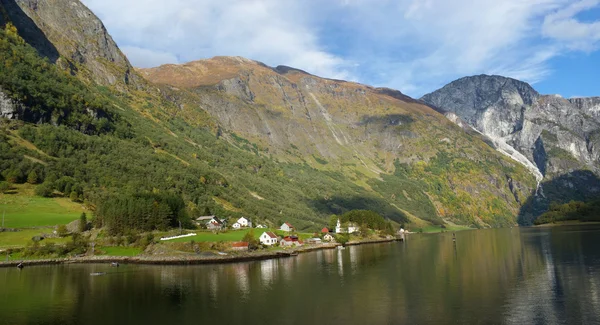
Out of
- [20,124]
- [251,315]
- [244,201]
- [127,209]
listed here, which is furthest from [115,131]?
[251,315]

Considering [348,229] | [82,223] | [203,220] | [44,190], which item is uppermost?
[44,190]

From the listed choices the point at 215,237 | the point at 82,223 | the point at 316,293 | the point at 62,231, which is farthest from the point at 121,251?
the point at 316,293

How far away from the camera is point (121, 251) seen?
338ft

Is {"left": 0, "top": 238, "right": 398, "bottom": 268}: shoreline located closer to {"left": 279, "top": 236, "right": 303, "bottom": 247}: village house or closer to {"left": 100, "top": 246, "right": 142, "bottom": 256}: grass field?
{"left": 100, "top": 246, "right": 142, "bottom": 256}: grass field

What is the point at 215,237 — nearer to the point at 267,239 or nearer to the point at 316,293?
the point at 267,239

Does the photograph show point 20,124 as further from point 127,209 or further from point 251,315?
point 251,315

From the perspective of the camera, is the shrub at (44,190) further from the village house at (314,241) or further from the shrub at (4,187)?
the village house at (314,241)

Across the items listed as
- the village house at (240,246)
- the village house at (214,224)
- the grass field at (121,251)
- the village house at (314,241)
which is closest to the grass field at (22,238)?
the grass field at (121,251)

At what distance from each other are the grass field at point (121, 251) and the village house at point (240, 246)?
23074 millimetres

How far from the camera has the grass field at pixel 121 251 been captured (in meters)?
102

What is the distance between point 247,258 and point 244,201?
3593 inches

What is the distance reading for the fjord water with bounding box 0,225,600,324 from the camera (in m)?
43.2

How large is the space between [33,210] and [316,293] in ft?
316

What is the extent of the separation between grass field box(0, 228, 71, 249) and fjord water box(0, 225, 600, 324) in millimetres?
14075
